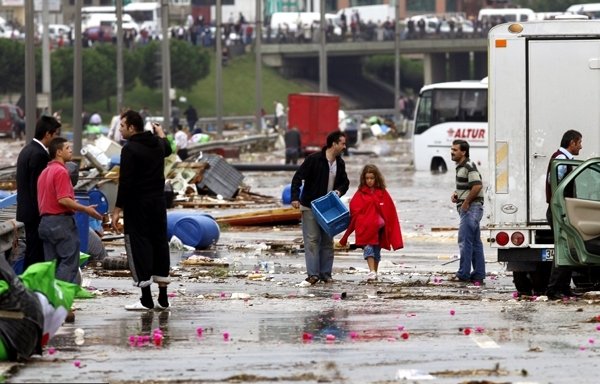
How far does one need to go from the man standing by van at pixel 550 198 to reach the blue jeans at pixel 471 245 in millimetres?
2543

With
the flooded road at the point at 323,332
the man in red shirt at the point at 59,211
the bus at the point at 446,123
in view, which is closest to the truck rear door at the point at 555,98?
the flooded road at the point at 323,332

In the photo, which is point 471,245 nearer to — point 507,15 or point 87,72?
point 87,72

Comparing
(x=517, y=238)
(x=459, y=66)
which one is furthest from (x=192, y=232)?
(x=459, y=66)

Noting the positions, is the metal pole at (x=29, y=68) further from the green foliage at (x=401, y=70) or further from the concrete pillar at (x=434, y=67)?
the green foliage at (x=401, y=70)

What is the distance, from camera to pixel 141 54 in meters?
105

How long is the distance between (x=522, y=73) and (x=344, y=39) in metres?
102

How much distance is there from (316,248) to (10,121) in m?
63.6

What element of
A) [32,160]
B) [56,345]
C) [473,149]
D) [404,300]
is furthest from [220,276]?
[473,149]

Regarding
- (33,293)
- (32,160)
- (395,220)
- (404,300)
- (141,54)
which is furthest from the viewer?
(141,54)

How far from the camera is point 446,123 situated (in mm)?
55688

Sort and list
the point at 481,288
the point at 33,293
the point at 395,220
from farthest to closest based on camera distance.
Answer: the point at 395,220 → the point at 481,288 → the point at 33,293

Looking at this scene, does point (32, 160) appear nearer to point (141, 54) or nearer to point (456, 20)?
point (141, 54)

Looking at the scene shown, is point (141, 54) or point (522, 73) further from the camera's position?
point (141, 54)

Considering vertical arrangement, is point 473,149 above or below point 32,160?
below
